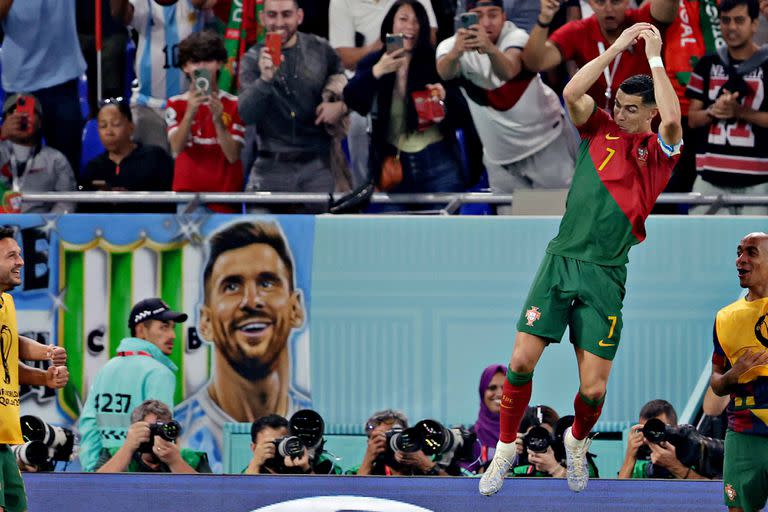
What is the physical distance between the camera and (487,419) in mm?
8469

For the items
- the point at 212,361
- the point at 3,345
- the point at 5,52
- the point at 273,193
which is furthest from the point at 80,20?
the point at 3,345

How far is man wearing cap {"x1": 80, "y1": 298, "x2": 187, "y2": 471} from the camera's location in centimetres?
848

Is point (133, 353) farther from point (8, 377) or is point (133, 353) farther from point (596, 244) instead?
point (596, 244)

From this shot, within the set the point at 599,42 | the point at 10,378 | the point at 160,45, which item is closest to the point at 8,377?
the point at 10,378

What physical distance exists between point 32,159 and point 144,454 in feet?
7.75

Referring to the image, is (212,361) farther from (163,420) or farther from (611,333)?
(611,333)

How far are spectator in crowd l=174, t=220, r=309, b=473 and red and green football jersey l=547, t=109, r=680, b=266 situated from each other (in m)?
2.57

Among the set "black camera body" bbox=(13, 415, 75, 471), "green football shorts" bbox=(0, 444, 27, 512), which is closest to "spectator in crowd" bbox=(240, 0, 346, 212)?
"black camera body" bbox=(13, 415, 75, 471)

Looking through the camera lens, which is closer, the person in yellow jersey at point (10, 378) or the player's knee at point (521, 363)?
the person in yellow jersey at point (10, 378)

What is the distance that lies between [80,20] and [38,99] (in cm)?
69

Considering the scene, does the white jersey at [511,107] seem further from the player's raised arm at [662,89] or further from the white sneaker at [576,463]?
the white sneaker at [576,463]

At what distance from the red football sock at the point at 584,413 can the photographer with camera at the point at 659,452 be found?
155 centimetres

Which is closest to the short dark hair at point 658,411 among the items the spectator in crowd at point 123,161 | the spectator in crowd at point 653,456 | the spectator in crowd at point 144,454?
the spectator in crowd at point 653,456

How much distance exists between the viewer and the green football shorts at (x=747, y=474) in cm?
689
